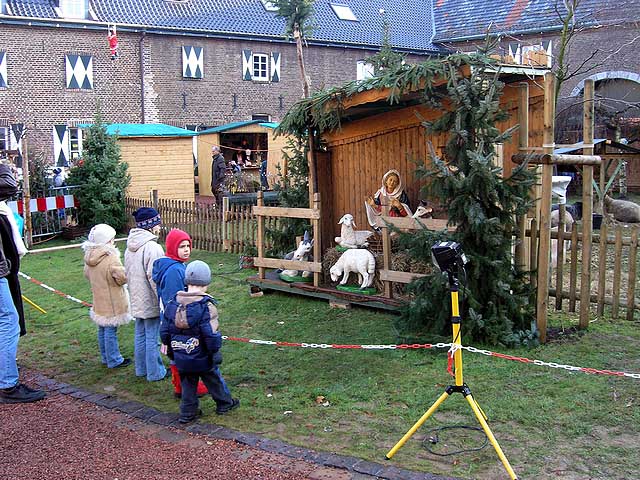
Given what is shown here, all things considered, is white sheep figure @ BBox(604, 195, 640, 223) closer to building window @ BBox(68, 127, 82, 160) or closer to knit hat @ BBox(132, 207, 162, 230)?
knit hat @ BBox(132, 207, 162, 230)

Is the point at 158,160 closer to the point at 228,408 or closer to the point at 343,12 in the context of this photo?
the point at 228,408

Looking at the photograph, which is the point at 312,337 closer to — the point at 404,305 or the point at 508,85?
the point at 404,305

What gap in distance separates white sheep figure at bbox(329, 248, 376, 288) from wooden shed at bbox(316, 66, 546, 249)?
98 cm

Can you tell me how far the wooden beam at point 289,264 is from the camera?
1044 cm

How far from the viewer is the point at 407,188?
10297mm

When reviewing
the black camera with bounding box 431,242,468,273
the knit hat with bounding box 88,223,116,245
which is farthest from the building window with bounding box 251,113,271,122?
the black camera with bounding box 431,242,468,273

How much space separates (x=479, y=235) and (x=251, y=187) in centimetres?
1975

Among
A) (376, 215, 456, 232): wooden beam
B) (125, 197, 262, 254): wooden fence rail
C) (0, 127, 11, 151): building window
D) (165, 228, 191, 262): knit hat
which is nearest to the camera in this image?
(165, 228, 191, 262): knit hat

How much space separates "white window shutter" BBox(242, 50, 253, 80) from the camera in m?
34.3

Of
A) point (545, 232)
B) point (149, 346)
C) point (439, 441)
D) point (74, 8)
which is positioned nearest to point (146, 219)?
point (149, 346)

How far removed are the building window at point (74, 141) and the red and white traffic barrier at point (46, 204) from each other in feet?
40.4

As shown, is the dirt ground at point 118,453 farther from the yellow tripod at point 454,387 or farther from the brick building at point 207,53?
the brick building at point 207,53

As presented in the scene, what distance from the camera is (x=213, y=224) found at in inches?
637

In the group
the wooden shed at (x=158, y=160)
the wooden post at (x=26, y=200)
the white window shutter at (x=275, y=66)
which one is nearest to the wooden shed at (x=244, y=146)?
the white window shutter at (x=275, y=66)
